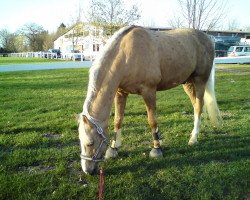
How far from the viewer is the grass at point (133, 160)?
3.86 m

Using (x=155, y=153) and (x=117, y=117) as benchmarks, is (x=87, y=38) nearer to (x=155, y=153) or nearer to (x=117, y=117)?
(x=117, y=117)

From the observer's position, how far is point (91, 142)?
384cm

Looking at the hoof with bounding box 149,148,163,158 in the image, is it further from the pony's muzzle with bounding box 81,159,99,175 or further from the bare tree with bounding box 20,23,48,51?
the bare tree with bounding box 20,23,48,51

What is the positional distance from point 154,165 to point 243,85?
9501mm

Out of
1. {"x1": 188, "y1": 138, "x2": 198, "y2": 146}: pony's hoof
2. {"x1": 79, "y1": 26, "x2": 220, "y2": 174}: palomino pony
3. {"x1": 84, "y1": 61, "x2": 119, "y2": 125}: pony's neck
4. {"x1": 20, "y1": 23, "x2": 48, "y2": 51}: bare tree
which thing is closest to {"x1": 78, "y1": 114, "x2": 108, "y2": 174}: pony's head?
{"x1": 79, "y1": 26, "x2": 220, "y2": 174}: palomino pony

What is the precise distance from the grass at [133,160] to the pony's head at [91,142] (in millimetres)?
329

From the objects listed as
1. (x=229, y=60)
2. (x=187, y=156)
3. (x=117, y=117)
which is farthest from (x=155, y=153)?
(x=229, y=60)

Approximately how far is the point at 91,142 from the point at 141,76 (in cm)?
→ 147

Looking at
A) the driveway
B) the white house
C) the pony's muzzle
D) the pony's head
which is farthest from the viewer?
the white house

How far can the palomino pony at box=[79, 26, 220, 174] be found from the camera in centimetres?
395

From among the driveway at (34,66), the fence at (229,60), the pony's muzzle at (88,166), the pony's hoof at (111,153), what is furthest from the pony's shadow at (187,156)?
the fence at (229,60)

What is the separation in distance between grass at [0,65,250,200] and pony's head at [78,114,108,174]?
1.08 ft

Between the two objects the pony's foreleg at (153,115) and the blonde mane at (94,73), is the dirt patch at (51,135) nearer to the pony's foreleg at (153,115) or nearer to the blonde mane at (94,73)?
the pony's foreleg at (153,115)

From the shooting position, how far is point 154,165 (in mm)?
4629
